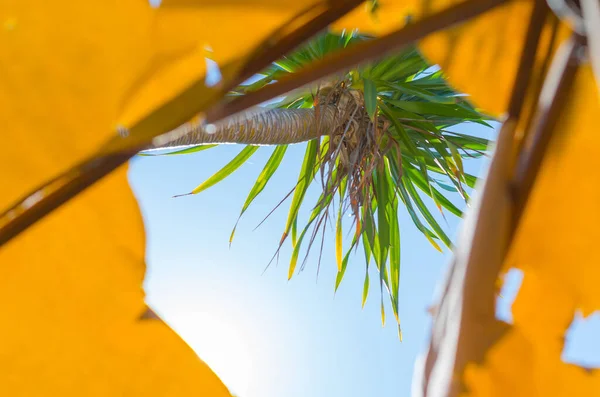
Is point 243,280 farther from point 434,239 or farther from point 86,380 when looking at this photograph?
point 86,380

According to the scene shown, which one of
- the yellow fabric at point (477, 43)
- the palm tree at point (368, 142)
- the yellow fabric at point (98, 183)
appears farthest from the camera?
the palm tree at point (368, 142)

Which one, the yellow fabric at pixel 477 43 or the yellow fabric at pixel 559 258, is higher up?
the yellow fabric at pixel 477 43

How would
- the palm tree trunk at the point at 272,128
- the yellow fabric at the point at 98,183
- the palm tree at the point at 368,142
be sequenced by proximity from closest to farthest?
the yellow fabric at the point at 98,183 → the palm tree trunk at the point at 272,128 → the palm tree at the point at 368,142

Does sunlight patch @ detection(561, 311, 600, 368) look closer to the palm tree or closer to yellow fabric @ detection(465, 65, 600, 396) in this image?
yellow fabric @ detection(465, 65, 600, 396)

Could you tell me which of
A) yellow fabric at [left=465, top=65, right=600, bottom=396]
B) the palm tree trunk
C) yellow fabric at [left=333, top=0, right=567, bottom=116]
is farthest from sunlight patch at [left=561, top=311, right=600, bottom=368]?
the palm tree trunk

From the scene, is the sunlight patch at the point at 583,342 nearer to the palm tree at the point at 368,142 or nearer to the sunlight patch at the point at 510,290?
the sunlight patch at the point at 510,290

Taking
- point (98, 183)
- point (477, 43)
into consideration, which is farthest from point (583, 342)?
point (98, 183)

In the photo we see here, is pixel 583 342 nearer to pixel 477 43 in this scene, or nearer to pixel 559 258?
pixel 559 258

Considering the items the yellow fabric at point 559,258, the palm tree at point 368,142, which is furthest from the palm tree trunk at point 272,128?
the yellow fabric at point 559,258

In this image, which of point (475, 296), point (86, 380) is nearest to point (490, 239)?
point (475, 296)
